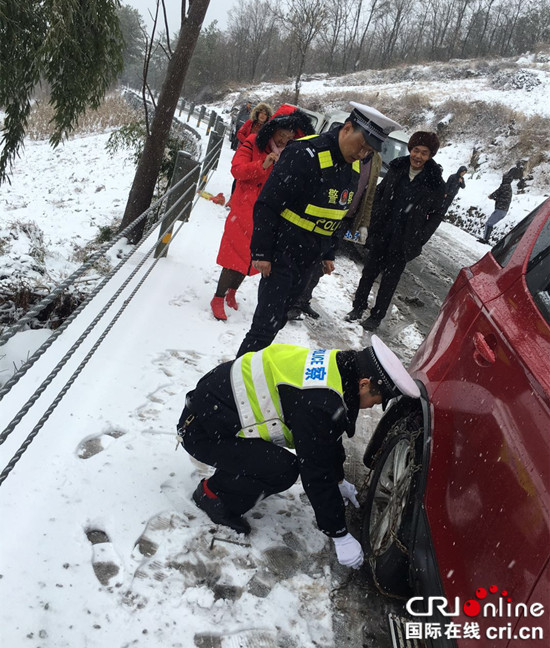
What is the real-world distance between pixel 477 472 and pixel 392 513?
0.69 m

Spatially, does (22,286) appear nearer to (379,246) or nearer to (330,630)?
(379,246)

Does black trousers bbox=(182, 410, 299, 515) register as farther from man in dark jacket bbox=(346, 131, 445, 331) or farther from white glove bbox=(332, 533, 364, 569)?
man in dark jacket bbox=(346, 131, 445, 331)

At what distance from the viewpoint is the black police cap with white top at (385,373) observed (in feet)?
7.03

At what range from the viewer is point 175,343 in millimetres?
4168

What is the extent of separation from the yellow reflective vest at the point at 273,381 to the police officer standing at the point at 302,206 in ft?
3.46

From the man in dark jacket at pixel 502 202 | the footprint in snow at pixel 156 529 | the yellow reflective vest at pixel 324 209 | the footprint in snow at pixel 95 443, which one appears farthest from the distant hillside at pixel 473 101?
the footprint in snow at pixel 156 529

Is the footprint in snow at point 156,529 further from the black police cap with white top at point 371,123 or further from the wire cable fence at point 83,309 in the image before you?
the black police cap with white top at point 371,123

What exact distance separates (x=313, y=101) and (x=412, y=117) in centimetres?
1330

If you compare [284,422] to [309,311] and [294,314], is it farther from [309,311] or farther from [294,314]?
[309,311]

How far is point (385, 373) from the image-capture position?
85.1 inches

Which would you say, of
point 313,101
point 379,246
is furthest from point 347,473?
point 313,101

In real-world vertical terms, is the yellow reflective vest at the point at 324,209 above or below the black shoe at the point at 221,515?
above

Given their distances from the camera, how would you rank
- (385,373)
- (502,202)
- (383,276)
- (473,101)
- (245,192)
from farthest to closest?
(473,101), (502,202), (383,276), (245,192), (385,373)

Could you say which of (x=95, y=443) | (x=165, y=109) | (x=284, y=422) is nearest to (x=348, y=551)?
(x=284, y=422)
